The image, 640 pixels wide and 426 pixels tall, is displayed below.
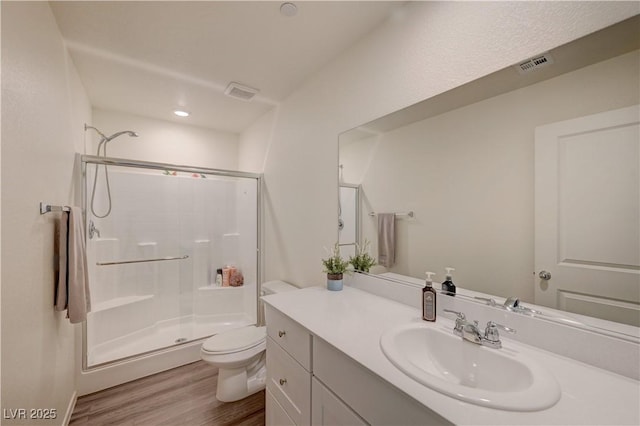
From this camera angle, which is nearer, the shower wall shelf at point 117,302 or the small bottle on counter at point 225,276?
the shower wall shelf at point 117,302

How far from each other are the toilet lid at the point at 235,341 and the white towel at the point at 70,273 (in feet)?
2.54

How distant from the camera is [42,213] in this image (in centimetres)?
125

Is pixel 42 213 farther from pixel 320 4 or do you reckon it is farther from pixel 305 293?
pixel 320 4

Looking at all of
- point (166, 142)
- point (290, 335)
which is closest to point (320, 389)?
point (290, 335)

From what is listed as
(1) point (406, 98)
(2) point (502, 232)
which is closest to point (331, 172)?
(1) point (406, 98)

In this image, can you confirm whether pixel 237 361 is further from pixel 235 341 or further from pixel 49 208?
pixel 49 208

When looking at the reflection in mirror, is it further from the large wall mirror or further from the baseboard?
the baseboard

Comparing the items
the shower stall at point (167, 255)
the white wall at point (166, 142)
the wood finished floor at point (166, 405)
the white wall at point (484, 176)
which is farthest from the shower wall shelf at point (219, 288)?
the white wall at point (484, 176)

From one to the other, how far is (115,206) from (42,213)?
56.8 inches

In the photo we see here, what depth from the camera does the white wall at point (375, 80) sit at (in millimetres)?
925

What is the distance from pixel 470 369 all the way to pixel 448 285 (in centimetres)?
35

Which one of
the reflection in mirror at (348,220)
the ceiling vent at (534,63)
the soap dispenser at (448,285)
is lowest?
the soap dispenser at (448,285)

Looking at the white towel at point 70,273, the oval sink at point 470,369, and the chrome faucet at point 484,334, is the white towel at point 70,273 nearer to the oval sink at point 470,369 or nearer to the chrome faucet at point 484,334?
the oval sink at point 470,369

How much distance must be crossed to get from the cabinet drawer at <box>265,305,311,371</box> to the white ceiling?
64.3 inches
